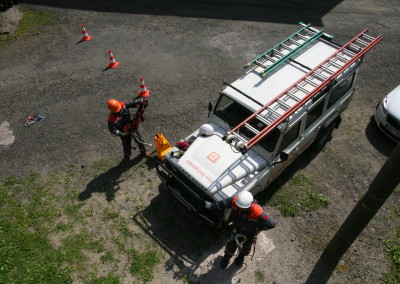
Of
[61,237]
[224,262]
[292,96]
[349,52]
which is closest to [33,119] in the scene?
[61,237]

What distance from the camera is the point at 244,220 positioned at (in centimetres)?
603

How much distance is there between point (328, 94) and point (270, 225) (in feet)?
12.1

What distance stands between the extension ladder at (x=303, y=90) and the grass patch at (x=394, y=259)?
3.86 metres

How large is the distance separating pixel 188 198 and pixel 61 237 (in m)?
3.08

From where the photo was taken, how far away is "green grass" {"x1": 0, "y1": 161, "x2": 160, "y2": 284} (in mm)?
6973

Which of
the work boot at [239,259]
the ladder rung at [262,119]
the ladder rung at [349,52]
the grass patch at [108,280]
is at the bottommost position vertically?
the grass patch at [108,280]

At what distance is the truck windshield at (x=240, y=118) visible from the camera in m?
7.03

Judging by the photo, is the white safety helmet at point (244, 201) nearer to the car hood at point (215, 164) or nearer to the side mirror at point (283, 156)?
the car hood at point (215, 164)

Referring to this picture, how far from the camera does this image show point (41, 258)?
716 cm

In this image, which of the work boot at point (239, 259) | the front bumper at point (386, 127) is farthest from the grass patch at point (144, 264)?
the front bumper at point (386, 127)

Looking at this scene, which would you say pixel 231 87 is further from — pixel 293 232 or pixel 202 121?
pixel 293 232

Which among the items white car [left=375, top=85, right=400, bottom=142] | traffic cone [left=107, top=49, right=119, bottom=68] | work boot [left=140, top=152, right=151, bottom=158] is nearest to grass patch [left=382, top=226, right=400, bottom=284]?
white car [left=375, top=85, right=400, bottom=142]

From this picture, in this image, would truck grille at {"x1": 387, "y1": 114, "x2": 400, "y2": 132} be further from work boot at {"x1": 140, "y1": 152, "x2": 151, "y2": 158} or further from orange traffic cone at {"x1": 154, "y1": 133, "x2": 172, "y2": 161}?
work boot at {"x1": 140, "y1": 152, "x2": 151, "y2": 158}

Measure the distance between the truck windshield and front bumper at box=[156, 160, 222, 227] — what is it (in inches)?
67.2
